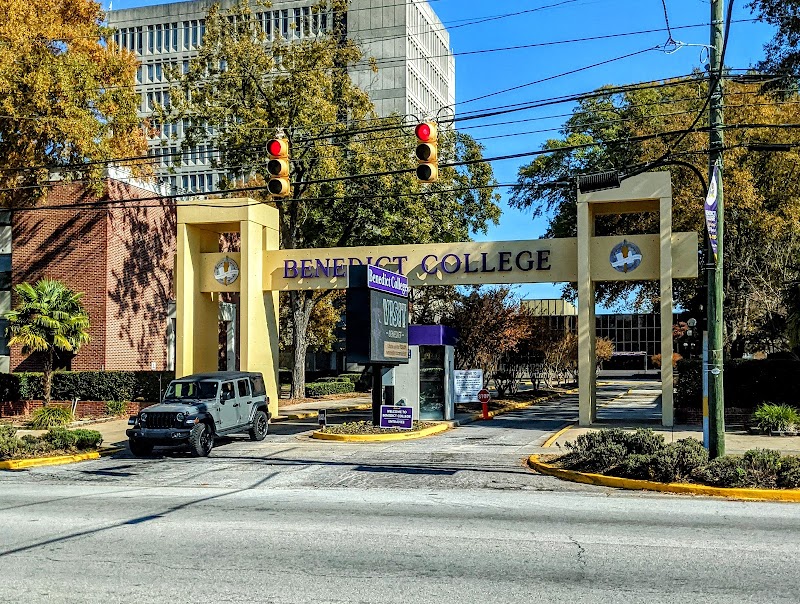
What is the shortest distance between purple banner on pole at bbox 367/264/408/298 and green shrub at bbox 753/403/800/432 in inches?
426

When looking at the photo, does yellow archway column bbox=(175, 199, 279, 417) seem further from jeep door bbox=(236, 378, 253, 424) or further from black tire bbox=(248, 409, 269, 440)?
jeep door bbox=(236, 378, 253, 424)

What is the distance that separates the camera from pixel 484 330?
37562mm

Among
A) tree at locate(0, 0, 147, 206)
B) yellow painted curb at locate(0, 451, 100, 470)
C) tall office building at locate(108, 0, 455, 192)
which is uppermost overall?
tall office building at locate(108, 0, 455, 192)

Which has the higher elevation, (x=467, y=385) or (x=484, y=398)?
(x=467, y=385)

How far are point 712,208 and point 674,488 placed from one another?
17.1 ft

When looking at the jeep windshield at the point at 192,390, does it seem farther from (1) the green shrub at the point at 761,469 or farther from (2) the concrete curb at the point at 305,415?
(1) the green shrub at the point at 761,469

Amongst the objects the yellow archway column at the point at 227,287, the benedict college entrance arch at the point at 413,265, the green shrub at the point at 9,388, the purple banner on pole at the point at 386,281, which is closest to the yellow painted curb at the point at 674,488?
the purple banner on pole at the point at 386,281

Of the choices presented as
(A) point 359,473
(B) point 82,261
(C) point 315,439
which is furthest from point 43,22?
(A) point 359,473

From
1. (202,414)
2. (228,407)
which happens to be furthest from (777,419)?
(202,414)

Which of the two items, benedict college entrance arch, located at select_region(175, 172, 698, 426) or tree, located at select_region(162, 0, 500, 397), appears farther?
tree, located at select_region(162, 0, 500, 397)

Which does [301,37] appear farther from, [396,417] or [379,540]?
[379,540]

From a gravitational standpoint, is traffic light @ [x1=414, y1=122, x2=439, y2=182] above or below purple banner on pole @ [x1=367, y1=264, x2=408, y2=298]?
above

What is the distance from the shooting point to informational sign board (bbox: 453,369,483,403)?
105 ft

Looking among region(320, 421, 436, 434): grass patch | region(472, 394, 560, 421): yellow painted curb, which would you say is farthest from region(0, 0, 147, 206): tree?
region(472, 394, 560, 421): yellow painted curb
